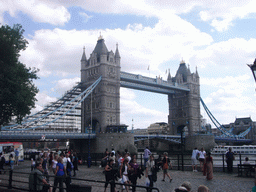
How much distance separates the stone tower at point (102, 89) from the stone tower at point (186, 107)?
25941 millimetres

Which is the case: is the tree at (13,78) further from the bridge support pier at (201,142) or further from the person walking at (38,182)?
the bridge support pier at (201,142)

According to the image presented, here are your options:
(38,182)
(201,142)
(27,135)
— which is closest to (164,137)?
(201,142)

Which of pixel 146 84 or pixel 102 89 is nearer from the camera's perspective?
pixel 102 89

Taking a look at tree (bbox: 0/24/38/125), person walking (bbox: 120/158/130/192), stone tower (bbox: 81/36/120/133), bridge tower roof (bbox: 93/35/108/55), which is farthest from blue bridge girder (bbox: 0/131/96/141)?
person walking (bbox: 120/158/130/192)

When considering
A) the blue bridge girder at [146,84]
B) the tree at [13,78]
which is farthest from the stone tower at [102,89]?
the tree at [13,78]

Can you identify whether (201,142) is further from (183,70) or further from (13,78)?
(13,78)

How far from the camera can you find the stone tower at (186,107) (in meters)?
84.6

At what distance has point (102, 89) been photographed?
61.0m

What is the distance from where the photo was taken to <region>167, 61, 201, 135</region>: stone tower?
3332 inches

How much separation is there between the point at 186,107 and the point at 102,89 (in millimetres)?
33593

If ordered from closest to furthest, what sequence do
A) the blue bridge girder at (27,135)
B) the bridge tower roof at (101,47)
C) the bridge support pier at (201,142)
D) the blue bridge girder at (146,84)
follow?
the blue bridge girder at (27,135)
the bridge tower roof at (101,47)
the blue bridge girder at (146,84)
the bridge support pier at (201,142)

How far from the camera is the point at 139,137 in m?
63.8

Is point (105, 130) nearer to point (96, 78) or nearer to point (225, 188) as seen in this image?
point (96, 78)

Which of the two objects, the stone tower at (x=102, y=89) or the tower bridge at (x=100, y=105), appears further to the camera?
the stone tower at (x=102, y=89)
